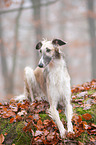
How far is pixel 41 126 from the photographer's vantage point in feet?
11.6

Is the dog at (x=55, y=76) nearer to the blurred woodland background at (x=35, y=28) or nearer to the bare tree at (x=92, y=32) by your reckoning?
the blurred woodland background at (x=35, y=28)

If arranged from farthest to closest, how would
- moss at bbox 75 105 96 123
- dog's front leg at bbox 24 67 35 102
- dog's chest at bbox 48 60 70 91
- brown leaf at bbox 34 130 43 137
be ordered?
dog's front leg at bbox 24 67 35 102 → dog's chest at bbox 48 60 70 91 → moss at bbox 75 105 96 123 → brown leaf at bbox 34 130 43 137

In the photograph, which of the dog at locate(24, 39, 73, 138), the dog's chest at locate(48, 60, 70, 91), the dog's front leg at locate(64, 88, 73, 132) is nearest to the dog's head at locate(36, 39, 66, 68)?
the dog at locate(24, 39, 73, 138)

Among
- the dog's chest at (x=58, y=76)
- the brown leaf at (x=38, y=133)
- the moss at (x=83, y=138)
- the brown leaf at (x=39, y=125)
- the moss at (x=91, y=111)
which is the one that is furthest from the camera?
the dog's chest at (x=58, y=76)

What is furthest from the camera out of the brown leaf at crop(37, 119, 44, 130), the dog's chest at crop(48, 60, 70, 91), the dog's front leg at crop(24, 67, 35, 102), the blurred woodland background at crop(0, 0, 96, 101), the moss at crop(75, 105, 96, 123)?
the blurred woodland background at crop(0, 0, 96, 101)

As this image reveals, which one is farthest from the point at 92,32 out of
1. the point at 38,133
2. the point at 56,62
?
the point at 38,133

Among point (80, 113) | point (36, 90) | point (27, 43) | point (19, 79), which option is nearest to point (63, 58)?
point (80, 113)

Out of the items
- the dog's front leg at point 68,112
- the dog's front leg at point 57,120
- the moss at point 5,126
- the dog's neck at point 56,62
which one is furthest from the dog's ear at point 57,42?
the moss at point 5,126

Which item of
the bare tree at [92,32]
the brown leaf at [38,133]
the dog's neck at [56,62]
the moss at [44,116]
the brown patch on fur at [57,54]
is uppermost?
the bare tree at [92,32]

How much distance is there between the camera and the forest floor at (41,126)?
124 inches

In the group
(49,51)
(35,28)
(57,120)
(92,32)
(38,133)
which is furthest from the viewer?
(92,32)

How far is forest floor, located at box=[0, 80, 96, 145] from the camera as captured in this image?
3143 millimetres

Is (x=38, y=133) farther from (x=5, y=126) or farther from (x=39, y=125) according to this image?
(x=5, y=126)

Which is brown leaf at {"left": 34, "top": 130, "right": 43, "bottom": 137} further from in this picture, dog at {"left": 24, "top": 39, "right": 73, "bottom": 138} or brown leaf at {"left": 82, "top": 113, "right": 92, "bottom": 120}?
brown leaf at {"left": 82, "top": 113, "right": 92, "bottom": 120}
